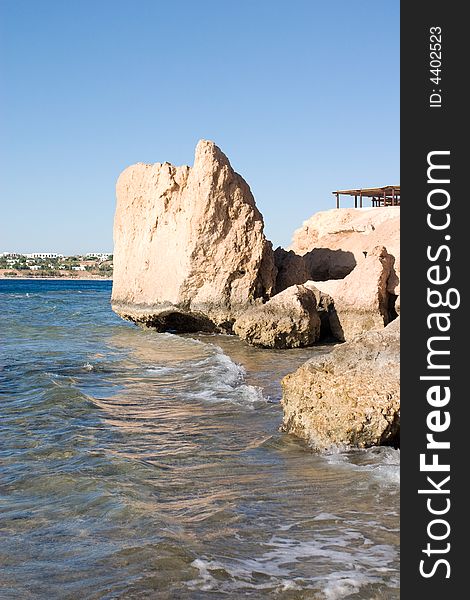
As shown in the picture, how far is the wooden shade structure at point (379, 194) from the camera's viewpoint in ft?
136

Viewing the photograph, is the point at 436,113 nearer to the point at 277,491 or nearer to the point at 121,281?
the point at 277,491

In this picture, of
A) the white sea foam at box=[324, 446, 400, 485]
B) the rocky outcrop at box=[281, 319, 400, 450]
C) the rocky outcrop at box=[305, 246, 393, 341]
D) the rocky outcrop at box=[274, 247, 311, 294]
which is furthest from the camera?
the rocky outcrop at box=[274, 247, 311, 294]

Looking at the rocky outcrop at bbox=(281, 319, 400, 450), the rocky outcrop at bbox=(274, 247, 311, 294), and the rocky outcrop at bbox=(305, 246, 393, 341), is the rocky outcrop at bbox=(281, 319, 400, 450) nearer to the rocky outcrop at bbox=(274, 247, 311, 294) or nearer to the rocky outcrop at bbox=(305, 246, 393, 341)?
the rocky outcrop at bbox=(305, 246, 393, 341)

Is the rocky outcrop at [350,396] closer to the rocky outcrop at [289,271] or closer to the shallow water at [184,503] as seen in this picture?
the shallow water at [184,503]

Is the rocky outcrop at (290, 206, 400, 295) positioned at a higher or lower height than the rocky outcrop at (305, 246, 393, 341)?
higher

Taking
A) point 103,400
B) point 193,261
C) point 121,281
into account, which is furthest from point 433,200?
point 121,281

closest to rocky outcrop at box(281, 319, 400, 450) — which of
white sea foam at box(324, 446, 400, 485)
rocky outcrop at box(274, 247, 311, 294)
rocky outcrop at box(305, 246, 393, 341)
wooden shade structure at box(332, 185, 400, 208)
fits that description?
white sea foam at box(324, 446, 400, 485)

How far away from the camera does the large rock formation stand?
19781mm

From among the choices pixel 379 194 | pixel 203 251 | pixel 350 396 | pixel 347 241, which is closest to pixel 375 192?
pixel 379 194

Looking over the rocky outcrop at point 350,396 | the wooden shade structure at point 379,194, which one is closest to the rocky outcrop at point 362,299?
the rocky outcrop at point 350,396

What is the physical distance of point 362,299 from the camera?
697 inches

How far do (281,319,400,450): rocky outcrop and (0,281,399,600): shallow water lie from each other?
0.21m

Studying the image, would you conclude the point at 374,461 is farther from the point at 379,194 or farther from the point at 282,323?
the point at 379,194

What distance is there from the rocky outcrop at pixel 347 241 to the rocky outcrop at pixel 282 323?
2498mm
